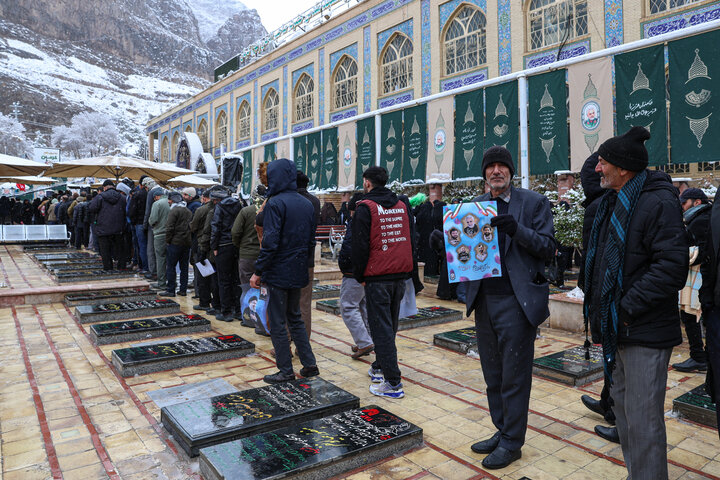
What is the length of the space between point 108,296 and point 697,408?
311 inches

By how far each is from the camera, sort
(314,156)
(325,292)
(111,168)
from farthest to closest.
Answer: (314,156) → (111,168) → (325,292)

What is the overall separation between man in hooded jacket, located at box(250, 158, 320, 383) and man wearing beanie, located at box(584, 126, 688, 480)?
8.20 ft

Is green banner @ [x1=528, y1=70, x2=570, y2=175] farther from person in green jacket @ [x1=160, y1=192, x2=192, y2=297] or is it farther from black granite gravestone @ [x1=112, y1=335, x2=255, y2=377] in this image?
black granite gravestone @ [x1=112, y1=335, x2=255, y2=377]

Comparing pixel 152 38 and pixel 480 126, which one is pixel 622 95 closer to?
pixel 480 126

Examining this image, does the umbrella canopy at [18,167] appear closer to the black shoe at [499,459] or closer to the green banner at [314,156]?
the green banner at [314,156]

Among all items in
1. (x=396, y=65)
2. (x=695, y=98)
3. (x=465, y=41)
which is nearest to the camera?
(x=695, y=98)

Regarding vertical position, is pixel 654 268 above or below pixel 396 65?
below

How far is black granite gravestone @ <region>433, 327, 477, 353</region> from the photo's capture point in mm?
5262

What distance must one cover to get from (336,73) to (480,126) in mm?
13611

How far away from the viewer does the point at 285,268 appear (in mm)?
4121

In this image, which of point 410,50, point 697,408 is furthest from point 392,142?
point 697,408

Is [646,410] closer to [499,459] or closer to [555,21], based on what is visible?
[499,459]

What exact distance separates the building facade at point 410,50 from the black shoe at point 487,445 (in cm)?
1136

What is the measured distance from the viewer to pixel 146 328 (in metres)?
5.75
